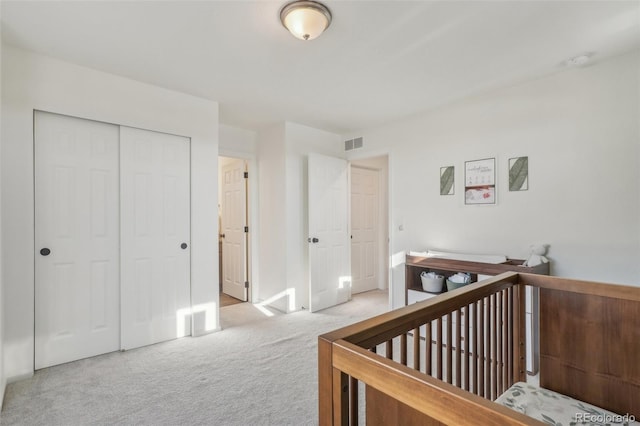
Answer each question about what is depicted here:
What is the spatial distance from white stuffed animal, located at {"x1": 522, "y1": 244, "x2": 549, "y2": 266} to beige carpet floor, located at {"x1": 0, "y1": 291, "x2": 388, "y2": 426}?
197 cm

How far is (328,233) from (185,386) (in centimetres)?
239

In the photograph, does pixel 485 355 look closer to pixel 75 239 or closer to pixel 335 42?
pixel 335 42

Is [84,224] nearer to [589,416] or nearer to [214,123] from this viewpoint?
[214,123]

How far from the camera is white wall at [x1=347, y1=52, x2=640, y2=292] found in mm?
2309

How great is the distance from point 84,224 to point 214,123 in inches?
59.5

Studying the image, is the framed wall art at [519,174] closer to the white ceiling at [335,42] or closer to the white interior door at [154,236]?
the white ceiling at [335,42]

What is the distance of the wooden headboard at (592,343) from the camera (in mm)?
1299

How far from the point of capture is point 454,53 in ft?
7.47

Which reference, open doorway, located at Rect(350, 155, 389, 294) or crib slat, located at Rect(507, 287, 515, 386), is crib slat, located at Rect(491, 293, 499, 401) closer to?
crib slat, located at Rect(507, 287, 515, 386)

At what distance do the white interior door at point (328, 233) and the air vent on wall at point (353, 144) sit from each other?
0.88ft

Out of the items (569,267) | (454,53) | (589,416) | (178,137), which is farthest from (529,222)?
(178,137)

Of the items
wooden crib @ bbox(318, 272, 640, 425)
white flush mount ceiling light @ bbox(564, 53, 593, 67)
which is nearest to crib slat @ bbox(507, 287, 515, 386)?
wooden crib @ bbox(318, 272, 640, 425)

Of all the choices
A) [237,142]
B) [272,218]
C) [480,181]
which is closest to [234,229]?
[272,218]

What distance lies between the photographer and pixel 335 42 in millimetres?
2135
